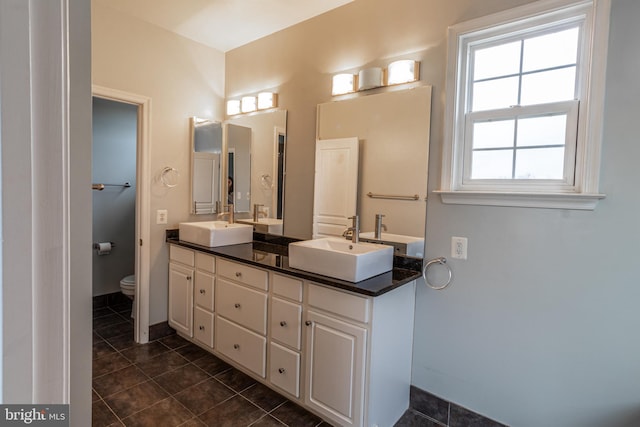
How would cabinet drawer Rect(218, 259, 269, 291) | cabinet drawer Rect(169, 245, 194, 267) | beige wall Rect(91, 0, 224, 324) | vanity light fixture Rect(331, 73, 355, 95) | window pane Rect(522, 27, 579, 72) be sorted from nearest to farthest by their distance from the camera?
window pane Rect(522, 27, 579, 72), cabinet drawer Rect(218, 259, 269, 291), vanity light fixture Rect(331, 73, 355, 95), beige wall Rect(91, 0, 224, 324), cabinet drawer Rect(169, 245, 194, 267)

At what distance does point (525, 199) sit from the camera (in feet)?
5.61

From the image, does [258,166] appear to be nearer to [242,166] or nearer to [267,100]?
[242,166]

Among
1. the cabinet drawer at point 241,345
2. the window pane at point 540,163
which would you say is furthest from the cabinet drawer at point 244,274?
the window pane at point 540,163

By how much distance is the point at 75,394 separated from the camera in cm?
59

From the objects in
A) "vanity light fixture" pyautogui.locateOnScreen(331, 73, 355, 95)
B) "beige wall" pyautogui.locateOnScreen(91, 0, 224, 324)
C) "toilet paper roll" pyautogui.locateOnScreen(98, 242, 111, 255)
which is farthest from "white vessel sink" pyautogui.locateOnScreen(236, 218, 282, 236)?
"toilet paper roll" pyautogui.locateOnScreen(98, 242, 111, 255)

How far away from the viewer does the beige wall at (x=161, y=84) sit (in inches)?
102

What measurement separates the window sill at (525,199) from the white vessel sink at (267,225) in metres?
1.40

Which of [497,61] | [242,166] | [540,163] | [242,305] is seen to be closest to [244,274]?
[242,305]

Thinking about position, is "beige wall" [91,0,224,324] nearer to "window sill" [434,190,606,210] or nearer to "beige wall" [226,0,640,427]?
"beige wall" [226,0,640,427]

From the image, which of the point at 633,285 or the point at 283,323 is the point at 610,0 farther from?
the point at 283,323

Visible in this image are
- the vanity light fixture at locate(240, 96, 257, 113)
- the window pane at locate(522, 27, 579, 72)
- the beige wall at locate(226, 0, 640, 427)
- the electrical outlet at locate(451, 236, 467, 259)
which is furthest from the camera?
the vanity light fixture at locate(240, 96, 257, 113)

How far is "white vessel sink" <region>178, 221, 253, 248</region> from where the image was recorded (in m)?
2.66

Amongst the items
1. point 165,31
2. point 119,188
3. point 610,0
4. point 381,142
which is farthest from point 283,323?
point 119,188

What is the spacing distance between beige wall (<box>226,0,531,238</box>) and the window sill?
7.6 inches
